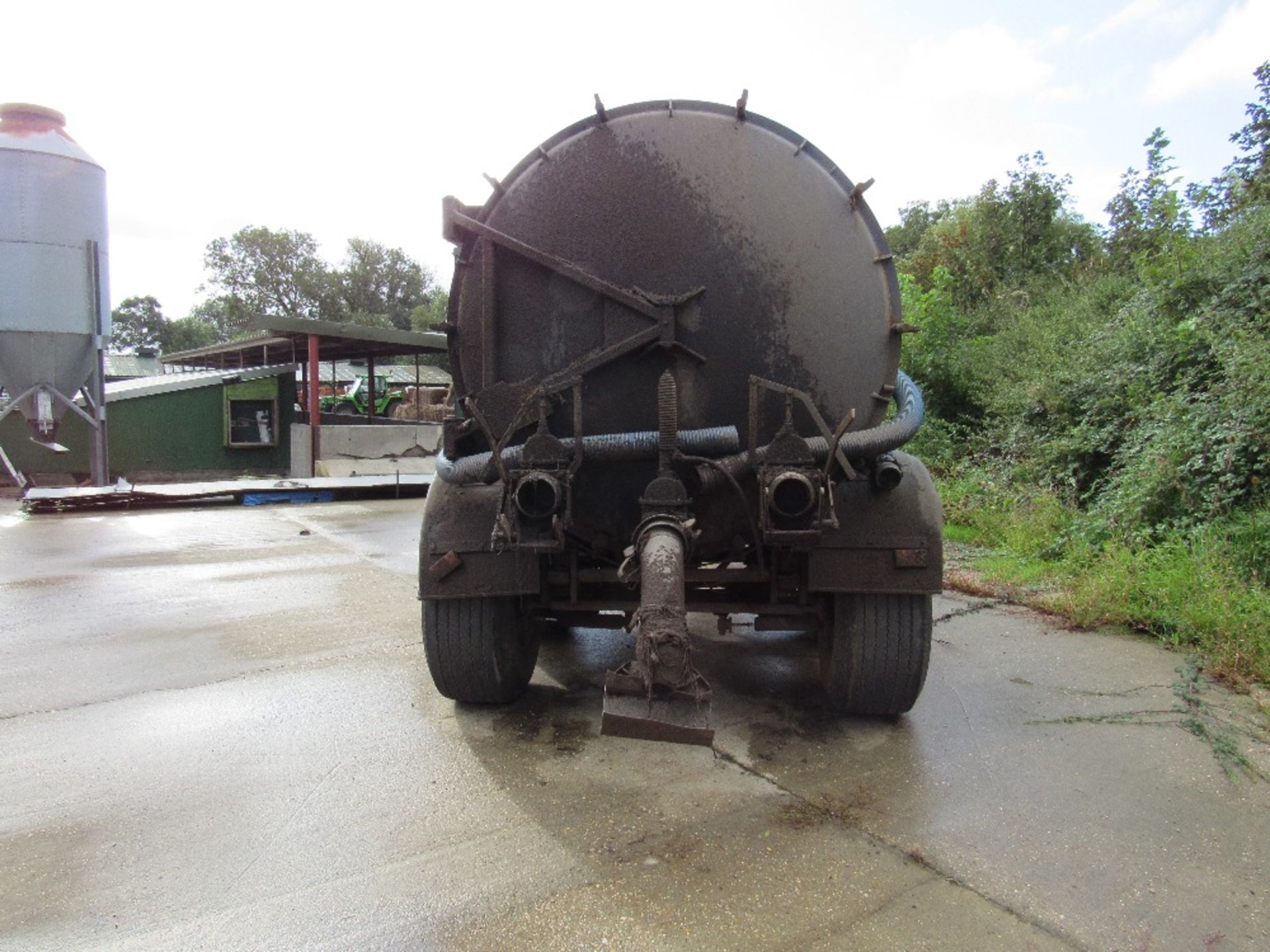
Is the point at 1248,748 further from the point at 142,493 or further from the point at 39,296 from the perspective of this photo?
the point at 39,296

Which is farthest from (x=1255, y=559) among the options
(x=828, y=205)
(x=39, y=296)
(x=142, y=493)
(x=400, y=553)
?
(x=39, y=296)

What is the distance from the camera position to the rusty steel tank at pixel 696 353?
3418 mm

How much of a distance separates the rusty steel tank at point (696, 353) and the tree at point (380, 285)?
47889mm

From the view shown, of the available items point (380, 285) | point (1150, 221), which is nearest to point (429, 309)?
point (380, 285)

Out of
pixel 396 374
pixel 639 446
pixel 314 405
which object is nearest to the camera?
pixel 639 446

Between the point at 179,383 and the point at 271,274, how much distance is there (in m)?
33.3

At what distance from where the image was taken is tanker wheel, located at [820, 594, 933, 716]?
3531 millimetres

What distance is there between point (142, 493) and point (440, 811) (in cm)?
1121

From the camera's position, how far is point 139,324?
5825 centimetres

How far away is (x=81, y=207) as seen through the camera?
12344 millimetres

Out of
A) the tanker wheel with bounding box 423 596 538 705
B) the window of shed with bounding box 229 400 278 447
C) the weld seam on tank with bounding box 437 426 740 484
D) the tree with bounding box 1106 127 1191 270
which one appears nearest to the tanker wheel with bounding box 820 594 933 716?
the weld seam on tank with bounding box 437 426 740 484

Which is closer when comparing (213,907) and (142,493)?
(213,907)

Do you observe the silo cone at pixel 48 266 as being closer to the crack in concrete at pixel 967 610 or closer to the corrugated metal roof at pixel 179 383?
the corrugated metal roof at pixel 179 383

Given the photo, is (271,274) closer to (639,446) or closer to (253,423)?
(253,423)
